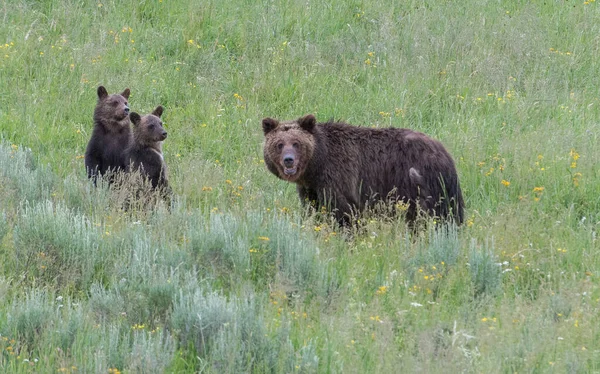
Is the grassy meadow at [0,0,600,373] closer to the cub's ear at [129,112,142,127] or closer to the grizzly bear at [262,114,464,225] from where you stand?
the grizzly bear at [262,114,464,225]

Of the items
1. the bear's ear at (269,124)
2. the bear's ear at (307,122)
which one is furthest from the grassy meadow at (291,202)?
the bear's ear at (307,122)

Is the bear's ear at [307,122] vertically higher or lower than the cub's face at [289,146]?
higher

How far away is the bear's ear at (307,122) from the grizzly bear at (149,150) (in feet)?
5.41

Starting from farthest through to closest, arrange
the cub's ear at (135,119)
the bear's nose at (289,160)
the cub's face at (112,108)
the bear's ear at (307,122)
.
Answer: the cub's face at (112,108)
the cub's ear at (135,119)
the bear's ear at (307,122)
the bear's nose at (289,160)

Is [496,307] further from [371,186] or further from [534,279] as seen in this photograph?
[371,186]

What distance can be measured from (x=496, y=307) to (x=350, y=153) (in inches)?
113

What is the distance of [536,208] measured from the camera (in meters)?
9.61

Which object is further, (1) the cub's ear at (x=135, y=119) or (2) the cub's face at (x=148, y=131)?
(1) the cub's ear at (x=135, y=119)

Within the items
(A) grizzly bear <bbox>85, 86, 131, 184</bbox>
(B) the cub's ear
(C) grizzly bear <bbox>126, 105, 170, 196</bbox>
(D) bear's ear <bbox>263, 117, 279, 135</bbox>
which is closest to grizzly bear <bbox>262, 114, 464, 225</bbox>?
(D) bear's ear <bbox>263, 117, 279, 135</bbox>

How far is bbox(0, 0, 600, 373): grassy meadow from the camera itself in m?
5.83

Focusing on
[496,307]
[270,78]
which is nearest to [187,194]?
[270,78]

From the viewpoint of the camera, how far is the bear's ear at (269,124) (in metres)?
9.54

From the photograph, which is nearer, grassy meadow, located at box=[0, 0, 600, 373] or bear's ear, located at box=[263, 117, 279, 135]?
grassy meadow, located at box=[0, 0, 600, 373]

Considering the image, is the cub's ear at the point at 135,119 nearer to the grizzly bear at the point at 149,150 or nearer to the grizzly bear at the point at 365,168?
the grizzly bear at the point at 149,150
